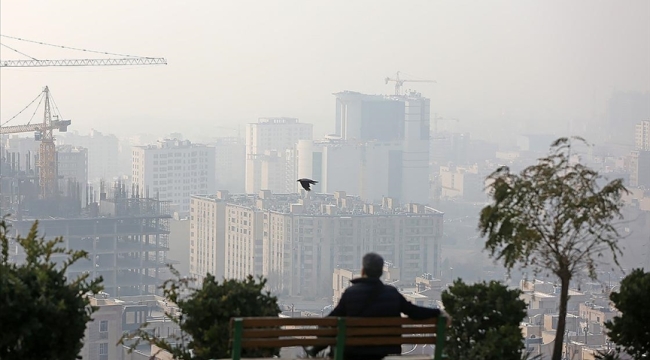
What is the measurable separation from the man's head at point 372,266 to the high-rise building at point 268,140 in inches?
2553

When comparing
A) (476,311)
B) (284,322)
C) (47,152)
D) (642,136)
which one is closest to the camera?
(284,322)

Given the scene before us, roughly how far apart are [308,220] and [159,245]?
426 inches

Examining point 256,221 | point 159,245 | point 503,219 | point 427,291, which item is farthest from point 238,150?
point 503,219

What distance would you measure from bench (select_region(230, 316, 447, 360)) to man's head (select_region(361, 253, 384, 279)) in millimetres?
148

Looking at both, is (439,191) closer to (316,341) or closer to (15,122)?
(15,122)

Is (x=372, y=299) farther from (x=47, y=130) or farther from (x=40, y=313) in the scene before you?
(x=47, y=130)

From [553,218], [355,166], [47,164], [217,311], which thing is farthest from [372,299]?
[355,166]

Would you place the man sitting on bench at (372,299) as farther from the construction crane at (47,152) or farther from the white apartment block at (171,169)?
the white apartment block at (171,169)

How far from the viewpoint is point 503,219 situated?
336 centimetres

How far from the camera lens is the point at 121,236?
2317 inches

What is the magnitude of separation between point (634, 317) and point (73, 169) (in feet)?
212

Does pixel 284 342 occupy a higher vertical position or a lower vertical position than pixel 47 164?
higher

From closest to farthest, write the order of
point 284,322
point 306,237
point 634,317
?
point 284,322 → point 634,317 → point 306,237

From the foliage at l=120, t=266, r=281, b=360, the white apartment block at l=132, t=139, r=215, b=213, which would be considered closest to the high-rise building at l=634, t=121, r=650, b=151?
the foliage at l=120, t=266, r=281, b=360
